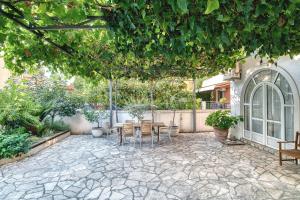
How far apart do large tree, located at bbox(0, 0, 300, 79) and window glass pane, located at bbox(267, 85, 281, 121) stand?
11.5ft

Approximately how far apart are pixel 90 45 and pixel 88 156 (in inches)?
164

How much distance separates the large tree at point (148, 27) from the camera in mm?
2127

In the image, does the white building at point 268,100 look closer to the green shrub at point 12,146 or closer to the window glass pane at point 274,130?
the window glass pane at point 274,130

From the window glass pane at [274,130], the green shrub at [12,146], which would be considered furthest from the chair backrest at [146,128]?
the window glass pane at [274,130]

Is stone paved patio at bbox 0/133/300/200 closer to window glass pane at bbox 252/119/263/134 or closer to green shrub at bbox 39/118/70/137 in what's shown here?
window glass pane at bbox 252/119/263/134

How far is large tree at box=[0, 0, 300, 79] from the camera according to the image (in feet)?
6.98

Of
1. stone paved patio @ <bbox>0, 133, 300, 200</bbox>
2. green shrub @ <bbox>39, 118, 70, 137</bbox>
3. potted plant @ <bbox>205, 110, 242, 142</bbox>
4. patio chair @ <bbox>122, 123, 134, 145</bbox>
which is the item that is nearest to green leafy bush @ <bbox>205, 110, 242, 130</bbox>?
potted plant @ <bbox>205, 110, 242, 142</bbox>

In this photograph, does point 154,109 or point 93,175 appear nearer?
point 93,175

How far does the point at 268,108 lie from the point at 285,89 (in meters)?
1.15

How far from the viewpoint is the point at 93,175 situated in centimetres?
584

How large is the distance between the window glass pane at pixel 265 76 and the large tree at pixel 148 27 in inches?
132

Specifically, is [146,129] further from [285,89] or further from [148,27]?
[148,27]

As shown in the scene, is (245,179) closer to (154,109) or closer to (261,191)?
(261,191)

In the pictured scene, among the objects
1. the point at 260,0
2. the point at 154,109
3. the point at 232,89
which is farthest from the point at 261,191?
the point at 154,109
